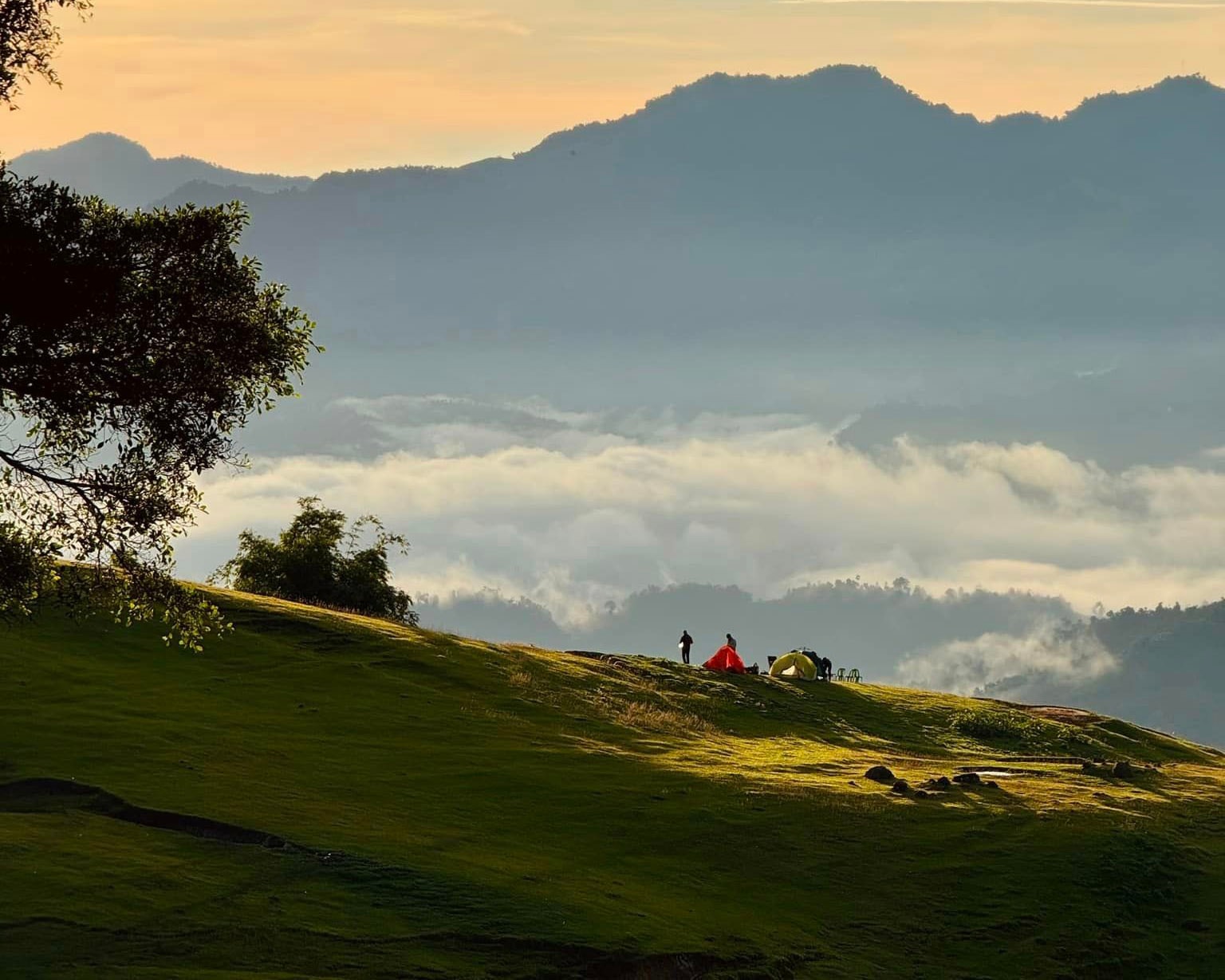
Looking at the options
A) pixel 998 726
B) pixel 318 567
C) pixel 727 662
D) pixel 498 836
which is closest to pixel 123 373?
pixel 498 836

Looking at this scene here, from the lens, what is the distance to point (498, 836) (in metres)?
45.5

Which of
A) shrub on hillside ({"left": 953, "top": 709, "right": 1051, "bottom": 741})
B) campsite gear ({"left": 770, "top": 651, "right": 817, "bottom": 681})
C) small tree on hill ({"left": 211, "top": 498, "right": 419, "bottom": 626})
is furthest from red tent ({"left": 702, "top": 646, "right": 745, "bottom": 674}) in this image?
small tree on hill ({"left": 211, "top": 498, "right": 419, "bottom": 626})

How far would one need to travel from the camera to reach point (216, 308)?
1479 inches

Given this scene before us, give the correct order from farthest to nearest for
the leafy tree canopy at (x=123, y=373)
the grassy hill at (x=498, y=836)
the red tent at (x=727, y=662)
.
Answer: the red tent at (x=727, y=662) → the grassy hill at (x=498, y=836) → the leafy tree canopy at (x=123, y=373)

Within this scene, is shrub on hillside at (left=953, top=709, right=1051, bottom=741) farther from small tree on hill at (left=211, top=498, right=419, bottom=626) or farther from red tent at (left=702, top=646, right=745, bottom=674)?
small tree on hill at (left=211, top=498, right=419, bottom=626)

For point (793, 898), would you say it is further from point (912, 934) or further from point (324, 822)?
point (324, 822)

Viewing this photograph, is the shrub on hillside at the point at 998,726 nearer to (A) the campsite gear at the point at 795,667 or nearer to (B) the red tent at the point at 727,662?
(A) the campsite gear at the point at 795,667

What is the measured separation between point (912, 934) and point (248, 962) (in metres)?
18.9

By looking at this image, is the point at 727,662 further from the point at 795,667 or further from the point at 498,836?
the point at 498,836

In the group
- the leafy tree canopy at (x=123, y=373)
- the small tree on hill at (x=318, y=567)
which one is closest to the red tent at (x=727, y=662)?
the small tree on hill at (x=318, y=567)

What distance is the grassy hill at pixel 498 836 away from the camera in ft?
118

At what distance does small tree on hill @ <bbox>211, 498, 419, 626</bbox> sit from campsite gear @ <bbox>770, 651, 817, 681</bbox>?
89.2ft

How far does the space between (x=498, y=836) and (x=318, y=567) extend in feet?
214

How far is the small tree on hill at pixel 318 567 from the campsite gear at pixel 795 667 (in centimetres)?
2718
